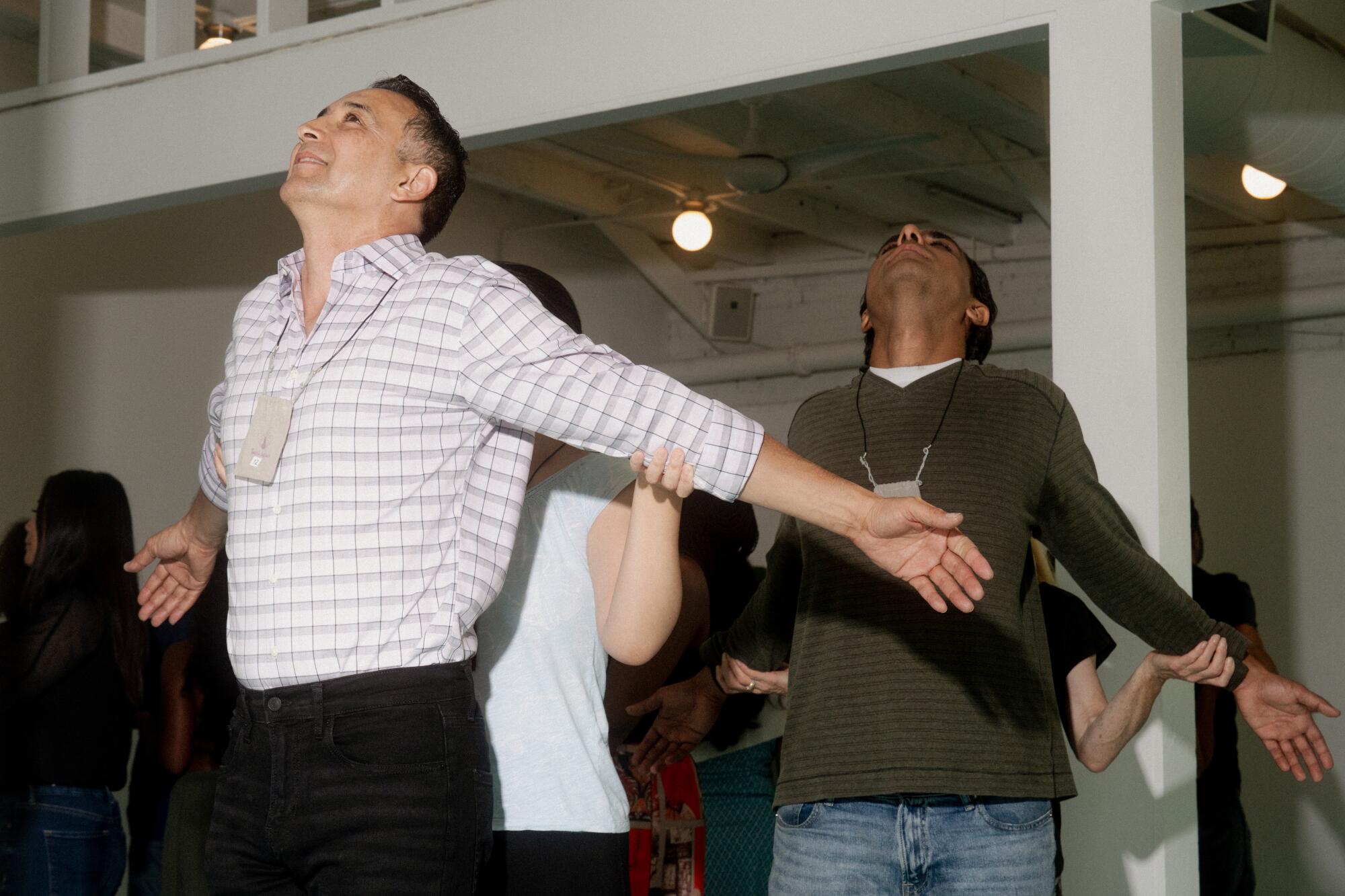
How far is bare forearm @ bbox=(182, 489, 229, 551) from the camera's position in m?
1.86

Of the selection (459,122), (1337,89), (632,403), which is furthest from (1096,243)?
(1337,89)

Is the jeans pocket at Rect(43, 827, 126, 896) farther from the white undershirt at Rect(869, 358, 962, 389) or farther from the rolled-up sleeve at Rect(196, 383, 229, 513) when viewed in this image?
the white undershirt at Rect(869, 358, 962, 389)

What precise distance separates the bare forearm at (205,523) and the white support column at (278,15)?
70.5 inches

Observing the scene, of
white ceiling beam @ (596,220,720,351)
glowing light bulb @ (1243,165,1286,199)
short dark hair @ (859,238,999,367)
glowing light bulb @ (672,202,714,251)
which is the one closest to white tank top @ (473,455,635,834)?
short dark hair @ (859,238,999,367)

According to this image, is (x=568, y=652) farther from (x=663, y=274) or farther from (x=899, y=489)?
(x=663, y=274)

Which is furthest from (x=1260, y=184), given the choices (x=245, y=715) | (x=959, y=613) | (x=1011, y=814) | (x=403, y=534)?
(x=245, y=715)

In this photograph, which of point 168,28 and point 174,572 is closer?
point 174,572

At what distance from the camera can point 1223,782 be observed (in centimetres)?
388

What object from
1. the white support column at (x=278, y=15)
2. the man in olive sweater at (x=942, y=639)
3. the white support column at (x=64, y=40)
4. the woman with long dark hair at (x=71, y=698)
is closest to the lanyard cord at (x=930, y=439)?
the man in olive sweater at (x=942, y=639)

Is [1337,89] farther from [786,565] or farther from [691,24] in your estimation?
[786,565]

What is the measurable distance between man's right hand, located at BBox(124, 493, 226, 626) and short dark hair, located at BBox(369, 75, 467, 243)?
1.57ft

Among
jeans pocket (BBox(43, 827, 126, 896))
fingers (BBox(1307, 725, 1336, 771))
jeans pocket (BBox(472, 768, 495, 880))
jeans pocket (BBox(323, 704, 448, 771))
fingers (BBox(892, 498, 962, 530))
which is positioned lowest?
jeans pocket (BBox(43, 827, 126, 896))

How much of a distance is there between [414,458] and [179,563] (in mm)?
621

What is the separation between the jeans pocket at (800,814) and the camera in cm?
181
